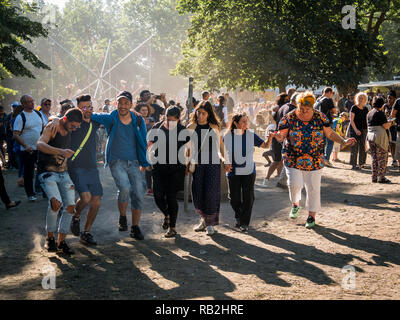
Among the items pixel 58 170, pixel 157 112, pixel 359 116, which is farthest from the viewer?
pixel 359 116

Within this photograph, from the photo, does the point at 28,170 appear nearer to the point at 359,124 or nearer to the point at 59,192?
the point at 59,192

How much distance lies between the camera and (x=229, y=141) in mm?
7160

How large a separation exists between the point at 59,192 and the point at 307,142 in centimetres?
357

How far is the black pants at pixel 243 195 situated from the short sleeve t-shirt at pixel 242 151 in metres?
0.10

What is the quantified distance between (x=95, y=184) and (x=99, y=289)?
1849 millimetres

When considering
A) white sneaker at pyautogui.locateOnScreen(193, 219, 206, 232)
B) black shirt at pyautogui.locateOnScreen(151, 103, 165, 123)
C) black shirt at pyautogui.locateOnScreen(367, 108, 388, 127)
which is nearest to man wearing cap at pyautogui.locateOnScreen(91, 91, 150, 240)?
white sneaker at pyautogui.locateOnScreen(193, 219, 206, 232)

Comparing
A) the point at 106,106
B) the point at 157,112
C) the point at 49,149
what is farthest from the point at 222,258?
the point at 106,106

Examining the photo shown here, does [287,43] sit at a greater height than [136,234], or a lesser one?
greater

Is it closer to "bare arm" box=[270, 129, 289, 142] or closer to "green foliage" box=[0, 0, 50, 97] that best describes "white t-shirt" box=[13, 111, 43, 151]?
"green foliage" box=[0, 0, 50, 97]

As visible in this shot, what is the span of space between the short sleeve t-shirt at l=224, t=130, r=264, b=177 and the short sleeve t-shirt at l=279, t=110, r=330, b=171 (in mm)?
538

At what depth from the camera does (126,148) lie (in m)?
6.43

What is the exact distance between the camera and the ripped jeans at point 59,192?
5715 millimetres

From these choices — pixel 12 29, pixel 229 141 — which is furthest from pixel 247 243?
pixel 12 29

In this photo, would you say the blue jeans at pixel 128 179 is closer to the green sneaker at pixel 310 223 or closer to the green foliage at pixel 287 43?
the green sneaker at pixel 310 223
